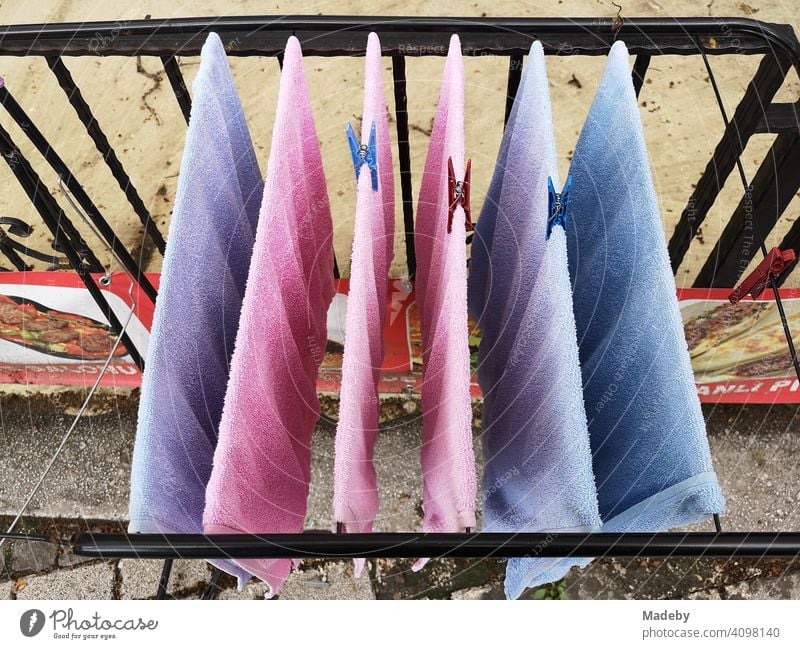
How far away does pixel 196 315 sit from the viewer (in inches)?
36.0

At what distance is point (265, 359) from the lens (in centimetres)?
86

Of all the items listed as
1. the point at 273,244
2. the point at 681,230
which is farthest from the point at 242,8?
the point at 273,244

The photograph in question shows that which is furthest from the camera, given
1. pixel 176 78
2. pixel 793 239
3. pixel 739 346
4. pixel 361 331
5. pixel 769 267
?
pixel 739 346

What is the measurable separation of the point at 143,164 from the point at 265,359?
5.83 feet

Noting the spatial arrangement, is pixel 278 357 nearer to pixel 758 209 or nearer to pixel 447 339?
pixel 447 339

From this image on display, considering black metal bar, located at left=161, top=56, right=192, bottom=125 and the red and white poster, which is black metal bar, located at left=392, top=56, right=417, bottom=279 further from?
black metal bar, located at left=161, top=56, right=192, bottom=125

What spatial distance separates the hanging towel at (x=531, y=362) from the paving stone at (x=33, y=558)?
58.7 inches


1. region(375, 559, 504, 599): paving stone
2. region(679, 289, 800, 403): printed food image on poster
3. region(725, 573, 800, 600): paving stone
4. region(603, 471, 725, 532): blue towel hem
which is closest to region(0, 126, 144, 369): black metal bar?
region(603, 471, 725, 532): blue towel hem

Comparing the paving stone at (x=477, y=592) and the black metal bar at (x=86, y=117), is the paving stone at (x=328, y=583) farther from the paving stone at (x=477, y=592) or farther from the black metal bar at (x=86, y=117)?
the black metal bar at (x=86, y=117)

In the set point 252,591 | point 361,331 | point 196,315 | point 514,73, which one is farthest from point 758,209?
point 252,591

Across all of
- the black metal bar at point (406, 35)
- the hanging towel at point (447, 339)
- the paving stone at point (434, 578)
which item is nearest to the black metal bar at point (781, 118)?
the black metal bar at point (406, 35)

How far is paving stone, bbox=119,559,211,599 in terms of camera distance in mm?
1861

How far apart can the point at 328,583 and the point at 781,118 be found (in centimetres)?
158
